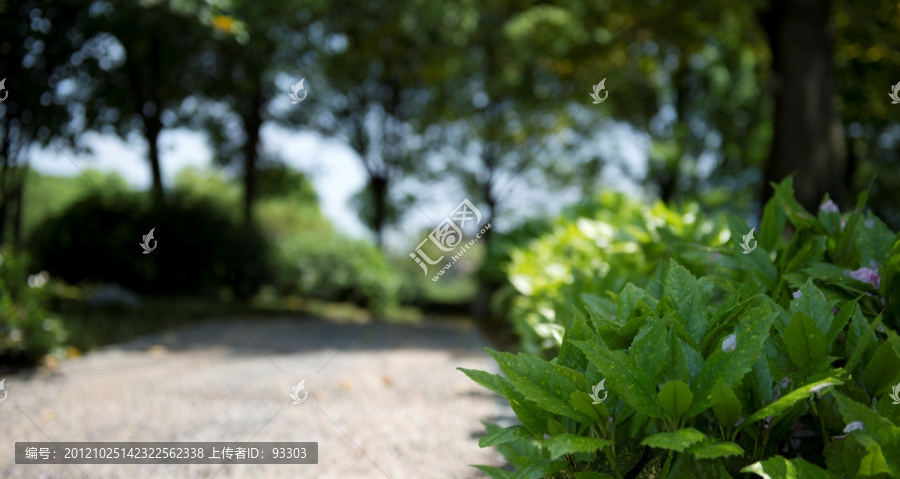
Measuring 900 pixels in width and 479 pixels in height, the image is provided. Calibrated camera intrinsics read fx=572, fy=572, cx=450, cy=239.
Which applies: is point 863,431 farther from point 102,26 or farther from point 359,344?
point 102,26

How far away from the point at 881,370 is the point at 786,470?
37cm

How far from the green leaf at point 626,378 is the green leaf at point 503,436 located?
224 mm

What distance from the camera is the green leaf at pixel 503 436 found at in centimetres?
104

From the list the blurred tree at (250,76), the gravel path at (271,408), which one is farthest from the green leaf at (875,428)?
the blurred tree at (250,76)

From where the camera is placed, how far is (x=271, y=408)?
386cm

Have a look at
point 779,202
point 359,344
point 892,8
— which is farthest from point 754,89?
point 779,202

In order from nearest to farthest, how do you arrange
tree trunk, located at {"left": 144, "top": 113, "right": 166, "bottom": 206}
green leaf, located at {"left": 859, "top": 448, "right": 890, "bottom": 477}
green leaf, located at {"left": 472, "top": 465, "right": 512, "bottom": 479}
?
green leaf, located at {"left": 859, "top": 448, "right": 890, "bottom": 477} → green leaf, located at {"left": 472, "top": 465, "right": 512, "bottom": 479} → tree trunk, located at {"left": 144, "top": 113, "right": 166, "bottom": 206}

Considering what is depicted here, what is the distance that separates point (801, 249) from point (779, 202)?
224 millimetres

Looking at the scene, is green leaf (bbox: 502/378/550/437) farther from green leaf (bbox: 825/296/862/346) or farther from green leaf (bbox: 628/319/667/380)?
green leaf (bbox: 825/296/862/346)

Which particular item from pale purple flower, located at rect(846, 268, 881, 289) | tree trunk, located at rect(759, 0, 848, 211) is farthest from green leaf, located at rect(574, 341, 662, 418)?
tree trunk, located at rect(759, 0, 848, 211)

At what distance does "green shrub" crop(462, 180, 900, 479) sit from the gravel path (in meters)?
1.68

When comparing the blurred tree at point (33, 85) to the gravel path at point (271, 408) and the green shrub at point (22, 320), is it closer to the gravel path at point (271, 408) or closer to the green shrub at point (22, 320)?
the green shrub at point (22, 320)

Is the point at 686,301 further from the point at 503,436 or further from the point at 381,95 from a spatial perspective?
the point at 381,95

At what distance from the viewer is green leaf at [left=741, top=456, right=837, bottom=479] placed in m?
0.89
